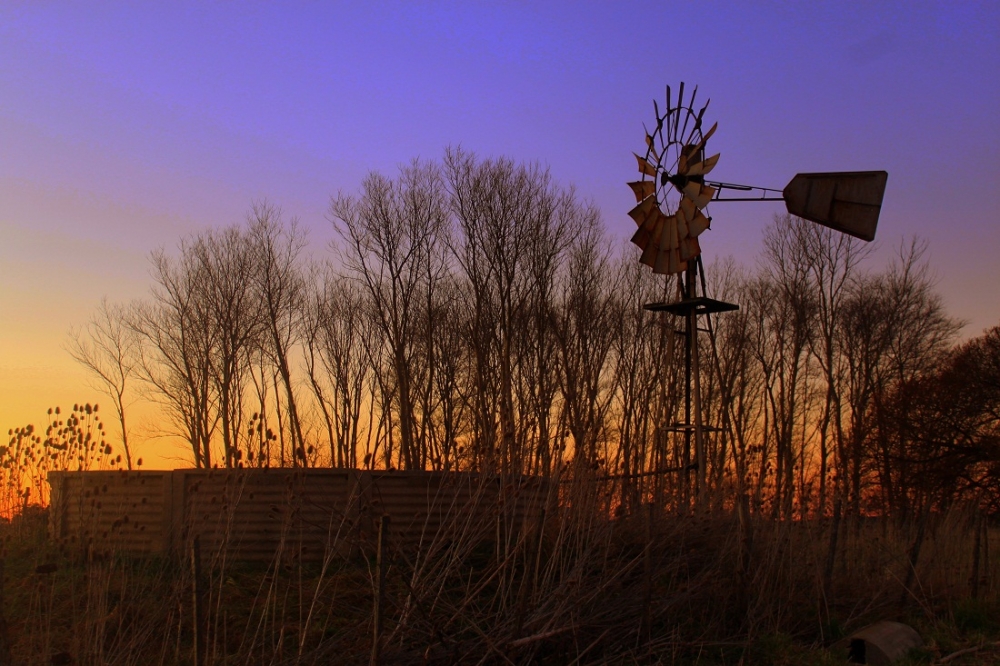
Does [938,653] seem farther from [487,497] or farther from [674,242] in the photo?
[674,242]

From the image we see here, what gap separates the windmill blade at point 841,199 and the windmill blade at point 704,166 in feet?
3.31

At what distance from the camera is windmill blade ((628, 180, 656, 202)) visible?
43.1 feet

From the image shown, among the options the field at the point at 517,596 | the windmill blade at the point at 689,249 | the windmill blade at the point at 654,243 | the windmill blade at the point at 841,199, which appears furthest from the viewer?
→ the windmill blade at the point at 654,243

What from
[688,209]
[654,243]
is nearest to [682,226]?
[688,209]

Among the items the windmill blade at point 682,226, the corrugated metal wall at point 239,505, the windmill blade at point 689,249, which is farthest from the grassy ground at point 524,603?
the windmill blade at point 682,226

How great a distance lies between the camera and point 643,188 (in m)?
13.2

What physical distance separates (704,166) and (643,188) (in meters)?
0.91

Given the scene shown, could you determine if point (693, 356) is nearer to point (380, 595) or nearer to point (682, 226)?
point (682, 226)

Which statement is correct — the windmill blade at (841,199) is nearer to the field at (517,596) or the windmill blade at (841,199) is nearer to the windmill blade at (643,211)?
the windmill blade at (643,211)

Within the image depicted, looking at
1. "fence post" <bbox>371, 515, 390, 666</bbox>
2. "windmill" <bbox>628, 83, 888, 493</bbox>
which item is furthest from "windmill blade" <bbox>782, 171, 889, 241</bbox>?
"fence post" <bbox>371, 515, 390, 666</bbox>

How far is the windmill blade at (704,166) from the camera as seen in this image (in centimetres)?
1266

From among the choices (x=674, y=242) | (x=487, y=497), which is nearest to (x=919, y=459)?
(x=674, y=242)

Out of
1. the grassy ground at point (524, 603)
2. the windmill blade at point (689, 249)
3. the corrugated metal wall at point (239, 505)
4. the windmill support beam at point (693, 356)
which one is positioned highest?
the windmill blade at point (689, 249)

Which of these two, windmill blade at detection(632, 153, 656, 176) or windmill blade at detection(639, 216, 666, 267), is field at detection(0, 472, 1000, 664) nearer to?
windmill blade at detection(639, 216, 666, 267)
